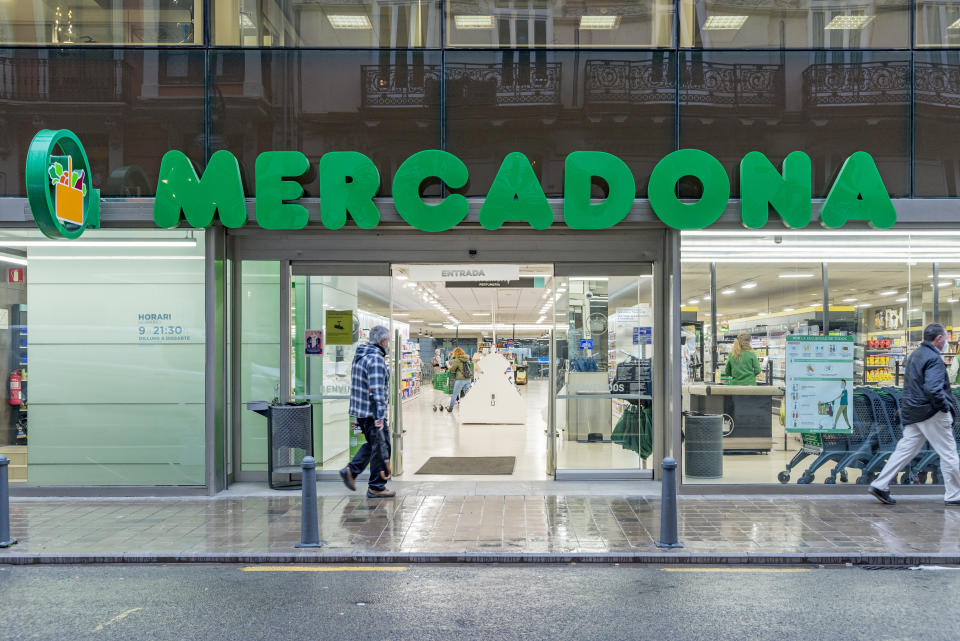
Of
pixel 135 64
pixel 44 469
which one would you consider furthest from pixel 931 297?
pixel 44 469

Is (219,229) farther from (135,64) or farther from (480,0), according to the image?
(480,0)

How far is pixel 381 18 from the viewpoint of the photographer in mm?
9148

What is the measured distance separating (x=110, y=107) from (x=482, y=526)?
6.61 metres

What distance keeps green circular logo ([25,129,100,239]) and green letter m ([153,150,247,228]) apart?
2.60ft

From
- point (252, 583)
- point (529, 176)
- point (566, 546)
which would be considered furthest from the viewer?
point (529, 176)

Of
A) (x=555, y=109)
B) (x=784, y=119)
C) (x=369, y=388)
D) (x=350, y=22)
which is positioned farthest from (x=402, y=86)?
(x=784, y=119)

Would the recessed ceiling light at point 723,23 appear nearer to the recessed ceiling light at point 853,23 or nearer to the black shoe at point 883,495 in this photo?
the recessed ceiling light at point 853,23

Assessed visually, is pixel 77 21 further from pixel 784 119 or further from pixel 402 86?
pixel 784 119

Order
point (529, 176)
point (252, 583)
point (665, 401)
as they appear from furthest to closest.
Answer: point (665, 401) < point (529, 176) < point (252, 583)

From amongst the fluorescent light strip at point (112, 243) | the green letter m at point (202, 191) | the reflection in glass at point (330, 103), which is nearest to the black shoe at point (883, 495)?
the reflection in glass at point (330, 103)

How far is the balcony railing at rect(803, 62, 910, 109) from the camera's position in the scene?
29.3ft

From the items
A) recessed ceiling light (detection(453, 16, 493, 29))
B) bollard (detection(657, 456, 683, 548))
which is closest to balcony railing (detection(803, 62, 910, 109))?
recessed ceiling light (detection(453, 16, 493, 29))

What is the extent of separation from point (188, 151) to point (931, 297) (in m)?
9.28

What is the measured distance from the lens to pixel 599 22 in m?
9.08
